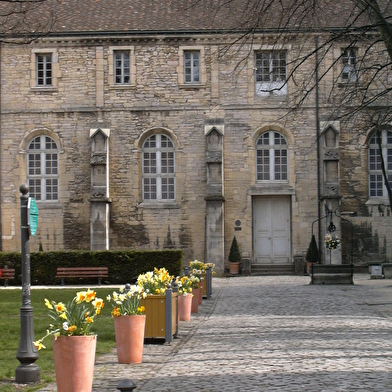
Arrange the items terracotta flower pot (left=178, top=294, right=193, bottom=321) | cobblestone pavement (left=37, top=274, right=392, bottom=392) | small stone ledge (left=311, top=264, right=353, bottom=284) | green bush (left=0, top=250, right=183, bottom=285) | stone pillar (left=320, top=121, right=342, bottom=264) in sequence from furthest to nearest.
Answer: stone pillar (left=320, top=121, right=342, bottom=264) → green bush (left=0, top=250, right=183, bottom=285) → small stone ledge (left=311, top=264, right=353, bottom=284) → terracotta flower pot (left=178, top=294, right=193, bottom=321) → cobblestone pavement (left=37, top=274, right=392, bottom=392)

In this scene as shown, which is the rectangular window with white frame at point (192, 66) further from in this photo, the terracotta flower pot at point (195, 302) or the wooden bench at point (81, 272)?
the terracotta flower pot at point (195, 302)

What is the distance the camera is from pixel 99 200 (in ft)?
109

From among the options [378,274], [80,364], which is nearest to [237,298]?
[378,274]

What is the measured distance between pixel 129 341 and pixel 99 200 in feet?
71.9

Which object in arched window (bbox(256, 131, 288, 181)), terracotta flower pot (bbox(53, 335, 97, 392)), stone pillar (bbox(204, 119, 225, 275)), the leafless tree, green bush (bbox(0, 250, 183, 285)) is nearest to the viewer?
terracotta flower pot (bbox(53, 335, 97, 392))

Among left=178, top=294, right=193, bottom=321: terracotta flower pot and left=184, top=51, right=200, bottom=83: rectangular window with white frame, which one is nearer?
left=178, top=294, right=193, bottom=321: terracotta flower pot

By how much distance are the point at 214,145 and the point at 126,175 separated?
3.88 m

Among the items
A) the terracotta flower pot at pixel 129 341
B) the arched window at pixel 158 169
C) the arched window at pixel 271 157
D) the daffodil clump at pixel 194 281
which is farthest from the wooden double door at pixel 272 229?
the terracotta flower pot at pixel 129 341

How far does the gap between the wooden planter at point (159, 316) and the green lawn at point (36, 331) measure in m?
0.68

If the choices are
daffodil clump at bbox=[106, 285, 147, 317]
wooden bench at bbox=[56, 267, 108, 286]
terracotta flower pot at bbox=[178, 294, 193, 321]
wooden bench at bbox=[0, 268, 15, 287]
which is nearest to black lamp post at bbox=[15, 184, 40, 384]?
daffodil clump at bbox=[106, 285, 147, 317]

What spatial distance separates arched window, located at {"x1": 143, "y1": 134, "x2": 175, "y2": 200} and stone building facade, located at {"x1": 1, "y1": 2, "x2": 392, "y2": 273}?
0.04 meters

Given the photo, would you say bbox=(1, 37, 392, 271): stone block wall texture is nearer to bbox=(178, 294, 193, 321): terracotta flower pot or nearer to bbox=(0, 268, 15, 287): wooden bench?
bbox=(0, 268, 15, 287): wooden bench

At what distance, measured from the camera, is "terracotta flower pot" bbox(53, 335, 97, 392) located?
8.95 metres

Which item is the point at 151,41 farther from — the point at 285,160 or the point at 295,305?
the point at 295,305
